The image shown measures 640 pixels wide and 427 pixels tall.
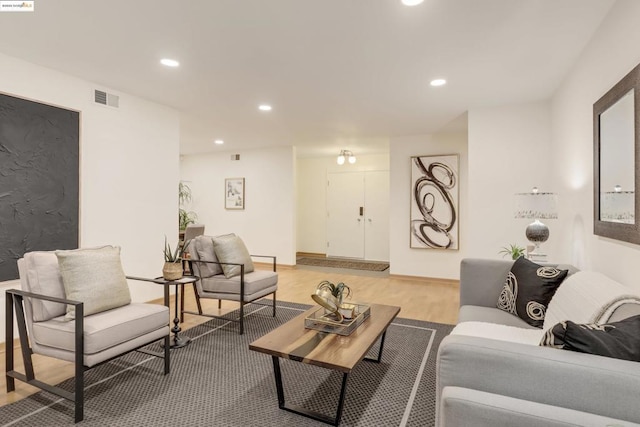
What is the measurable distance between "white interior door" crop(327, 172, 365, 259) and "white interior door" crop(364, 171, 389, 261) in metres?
0.12

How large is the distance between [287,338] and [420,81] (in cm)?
272

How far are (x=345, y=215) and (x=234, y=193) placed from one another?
2602 mm

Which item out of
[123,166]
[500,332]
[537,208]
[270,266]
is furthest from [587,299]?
[270,266]

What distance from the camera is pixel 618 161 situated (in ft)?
6.77

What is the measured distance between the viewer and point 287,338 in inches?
83.4

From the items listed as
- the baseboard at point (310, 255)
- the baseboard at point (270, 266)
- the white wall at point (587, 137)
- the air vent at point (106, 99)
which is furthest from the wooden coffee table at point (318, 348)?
the baseboard at point (310, 255)

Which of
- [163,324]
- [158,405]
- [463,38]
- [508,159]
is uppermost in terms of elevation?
[463,38]

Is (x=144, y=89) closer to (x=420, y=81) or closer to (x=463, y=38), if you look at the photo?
(x=420, y=81)

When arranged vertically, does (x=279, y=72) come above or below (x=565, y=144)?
above

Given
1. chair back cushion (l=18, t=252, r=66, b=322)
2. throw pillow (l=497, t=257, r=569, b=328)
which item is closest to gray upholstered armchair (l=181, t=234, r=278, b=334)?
chair back cushion (l=18, t=252, r=66, b=322)

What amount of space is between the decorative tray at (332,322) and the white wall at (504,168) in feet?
7.96

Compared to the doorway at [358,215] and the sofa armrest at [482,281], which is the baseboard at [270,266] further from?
the sofa armrest at [482,281]

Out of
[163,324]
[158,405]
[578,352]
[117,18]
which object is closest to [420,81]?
[117,18]

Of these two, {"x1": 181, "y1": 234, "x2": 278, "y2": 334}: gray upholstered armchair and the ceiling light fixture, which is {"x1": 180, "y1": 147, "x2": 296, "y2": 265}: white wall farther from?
{"x1": 181, "y1": 234, "x2": 278, "y2": 334}: gray upholstered armchair
